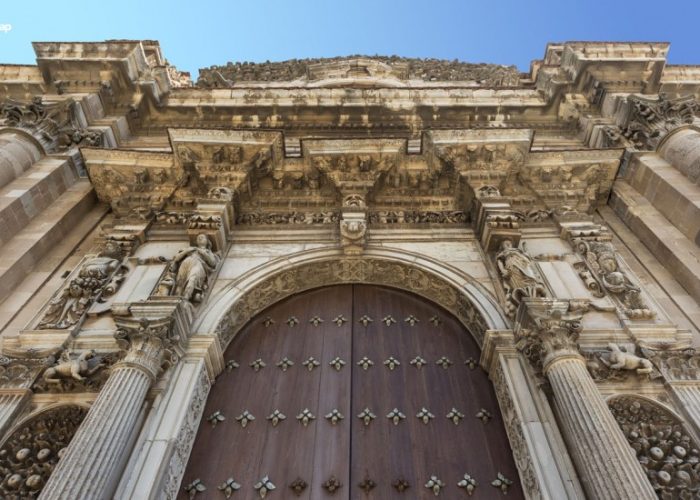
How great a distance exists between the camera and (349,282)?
6961 mm

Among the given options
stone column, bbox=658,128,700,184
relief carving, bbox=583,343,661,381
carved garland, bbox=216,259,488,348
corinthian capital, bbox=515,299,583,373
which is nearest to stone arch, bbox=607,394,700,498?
relief carving, bbox=583,343,661,381

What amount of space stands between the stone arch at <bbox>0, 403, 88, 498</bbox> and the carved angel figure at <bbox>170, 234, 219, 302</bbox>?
5.28 ft

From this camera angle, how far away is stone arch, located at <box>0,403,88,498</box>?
13.0 ft

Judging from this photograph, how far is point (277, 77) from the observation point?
1702cm

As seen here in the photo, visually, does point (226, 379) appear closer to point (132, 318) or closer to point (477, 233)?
point (132, 318)

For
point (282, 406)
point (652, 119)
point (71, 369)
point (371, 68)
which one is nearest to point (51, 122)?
point (71, 369)

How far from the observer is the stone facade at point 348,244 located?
13.8 feet

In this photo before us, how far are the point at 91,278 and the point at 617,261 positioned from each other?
6.72 m

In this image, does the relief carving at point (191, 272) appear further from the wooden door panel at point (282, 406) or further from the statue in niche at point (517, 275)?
the statue in niche at point (517, 275)

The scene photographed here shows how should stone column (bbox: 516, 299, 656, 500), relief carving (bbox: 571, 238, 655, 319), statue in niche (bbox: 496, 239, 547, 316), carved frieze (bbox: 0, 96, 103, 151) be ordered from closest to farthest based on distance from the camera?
stone column (bbox: 516, 299, 656, 500) → statue in niche (bbox: 496, 239, 547, 316) → relief carving (bbox: 571, 238, 655, 319) → carved frieze (bbox: 0, 96, 103, 151)

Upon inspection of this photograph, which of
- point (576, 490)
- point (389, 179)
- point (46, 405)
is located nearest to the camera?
point (576, 490)

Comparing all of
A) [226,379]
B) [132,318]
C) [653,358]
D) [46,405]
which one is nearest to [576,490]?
[653,358]

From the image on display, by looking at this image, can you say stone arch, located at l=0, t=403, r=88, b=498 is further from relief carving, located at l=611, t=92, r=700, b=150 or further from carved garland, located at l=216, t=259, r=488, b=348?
relief carving, located at l=611, t=92, r=700, b=150

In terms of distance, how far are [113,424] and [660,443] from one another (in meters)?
4.70
